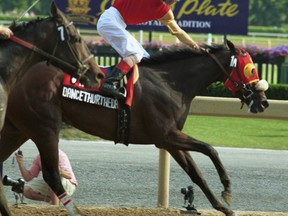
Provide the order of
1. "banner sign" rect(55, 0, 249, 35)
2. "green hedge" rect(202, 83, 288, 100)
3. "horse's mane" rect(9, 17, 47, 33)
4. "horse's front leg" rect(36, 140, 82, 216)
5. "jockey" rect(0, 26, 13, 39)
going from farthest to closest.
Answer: "banner sign" rect(55, 0, 249, 35), "green hedge" rect(202, 83, 288, 100), "horse's front leg" rect(36, 140, 82, 216), "horse's mane" rect(9, 17, 47, 33), "jockey" rect(0, 26, 13, 39)

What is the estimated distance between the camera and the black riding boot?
733 cm

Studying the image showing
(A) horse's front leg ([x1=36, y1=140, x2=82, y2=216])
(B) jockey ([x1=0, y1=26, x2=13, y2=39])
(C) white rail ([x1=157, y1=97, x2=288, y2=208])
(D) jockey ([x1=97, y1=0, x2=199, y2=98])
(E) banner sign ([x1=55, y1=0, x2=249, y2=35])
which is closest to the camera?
(B) jockey ([x1=0, y1=26, x2=13, y2=39])

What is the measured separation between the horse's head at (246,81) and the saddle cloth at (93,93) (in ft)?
3.11

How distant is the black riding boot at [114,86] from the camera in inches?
289

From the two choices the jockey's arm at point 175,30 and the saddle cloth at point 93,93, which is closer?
the saddle cloth at point 93,93

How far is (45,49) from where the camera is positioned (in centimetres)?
621

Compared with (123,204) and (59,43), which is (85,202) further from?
(59,43)

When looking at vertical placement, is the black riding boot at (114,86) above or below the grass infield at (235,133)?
above

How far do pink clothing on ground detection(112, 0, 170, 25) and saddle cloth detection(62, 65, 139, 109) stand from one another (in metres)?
0.51

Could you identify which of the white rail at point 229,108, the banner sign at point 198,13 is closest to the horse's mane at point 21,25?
the white rail at point 229,108

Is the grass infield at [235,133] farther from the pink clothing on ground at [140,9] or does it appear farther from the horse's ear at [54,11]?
the horse's ear at [54,11]

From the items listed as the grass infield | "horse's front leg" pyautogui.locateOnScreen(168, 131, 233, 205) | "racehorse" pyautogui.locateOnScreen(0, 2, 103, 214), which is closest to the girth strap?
"racehorse" pyautogui.locateOnScreen(0, 2, 103, 214)

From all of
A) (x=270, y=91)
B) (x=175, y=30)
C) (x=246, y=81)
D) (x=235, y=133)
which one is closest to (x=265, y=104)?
(x=246, y=81)

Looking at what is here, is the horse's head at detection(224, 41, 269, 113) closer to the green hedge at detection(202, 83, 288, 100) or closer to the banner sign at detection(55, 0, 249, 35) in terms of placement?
the green hedge at detection(202, 83, 288, 100)
